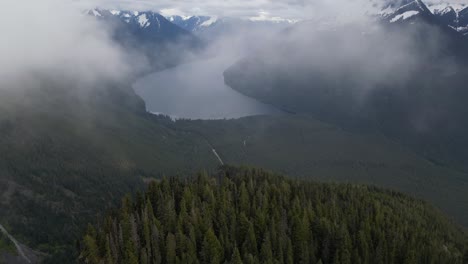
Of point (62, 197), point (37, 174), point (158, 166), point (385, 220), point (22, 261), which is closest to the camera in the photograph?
point (385, 220)

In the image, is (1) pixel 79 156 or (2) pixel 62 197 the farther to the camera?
(1) pixel 79 156

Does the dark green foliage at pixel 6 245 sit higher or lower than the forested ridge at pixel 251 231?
lower

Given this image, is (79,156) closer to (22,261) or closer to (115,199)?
(115,199)

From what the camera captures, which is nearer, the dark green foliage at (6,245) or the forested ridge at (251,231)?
the forested ridge at (251,231)

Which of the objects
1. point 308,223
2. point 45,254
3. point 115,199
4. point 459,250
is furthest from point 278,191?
point 115,199

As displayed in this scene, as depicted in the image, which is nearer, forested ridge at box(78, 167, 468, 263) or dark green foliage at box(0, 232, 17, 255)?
forested ridge at box(78, 167, 468, 263)

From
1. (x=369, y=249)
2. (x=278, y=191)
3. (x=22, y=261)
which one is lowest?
(x=22, y=261)

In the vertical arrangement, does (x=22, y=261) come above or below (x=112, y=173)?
below

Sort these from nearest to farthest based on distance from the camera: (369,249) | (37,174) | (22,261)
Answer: (369,249)
(22,261)
(37,174)
